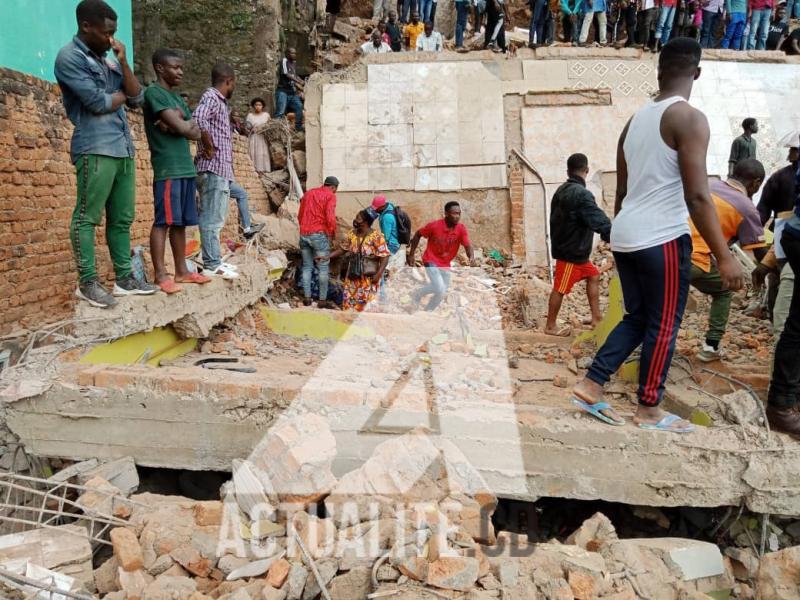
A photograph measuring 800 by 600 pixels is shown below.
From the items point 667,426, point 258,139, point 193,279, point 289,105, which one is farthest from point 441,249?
point 289,105

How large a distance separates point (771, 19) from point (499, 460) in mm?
14114

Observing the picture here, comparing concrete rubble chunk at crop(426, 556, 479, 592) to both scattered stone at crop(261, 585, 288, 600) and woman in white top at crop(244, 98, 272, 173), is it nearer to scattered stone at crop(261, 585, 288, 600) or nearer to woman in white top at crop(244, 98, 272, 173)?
scattered stone at crop(261, 585, 288, 600)

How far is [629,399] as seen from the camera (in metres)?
3.64

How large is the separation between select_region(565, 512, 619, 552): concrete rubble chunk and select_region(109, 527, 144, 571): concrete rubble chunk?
1.96 metres

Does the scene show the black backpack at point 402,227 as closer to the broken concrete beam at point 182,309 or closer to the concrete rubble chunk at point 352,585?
the broken concrete beam at point 182,309

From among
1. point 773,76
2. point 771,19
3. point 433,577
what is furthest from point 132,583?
point 771,19

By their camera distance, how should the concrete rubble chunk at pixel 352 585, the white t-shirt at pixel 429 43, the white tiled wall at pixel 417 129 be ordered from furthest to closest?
the white t-shirt at pixel 429 43 → the white tiled wall at pixel 417 129 → the concrete rubble chunk at pixel 352 585

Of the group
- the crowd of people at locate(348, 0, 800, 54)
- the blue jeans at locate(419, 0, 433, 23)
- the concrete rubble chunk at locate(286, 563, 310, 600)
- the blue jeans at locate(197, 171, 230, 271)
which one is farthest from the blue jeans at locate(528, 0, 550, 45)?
the concrete rubble chunk at locate(286, 563, 310, 600)

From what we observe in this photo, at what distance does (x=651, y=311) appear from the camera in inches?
110

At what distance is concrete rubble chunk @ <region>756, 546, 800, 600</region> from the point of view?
250cm

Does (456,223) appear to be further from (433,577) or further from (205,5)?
(205,5)

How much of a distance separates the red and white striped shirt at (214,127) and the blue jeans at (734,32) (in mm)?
11471

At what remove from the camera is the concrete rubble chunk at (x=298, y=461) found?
2.82 m

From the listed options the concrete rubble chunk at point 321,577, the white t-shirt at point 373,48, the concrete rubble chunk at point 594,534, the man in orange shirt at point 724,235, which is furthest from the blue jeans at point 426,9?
the concrete rubble chunk at point 321,577
